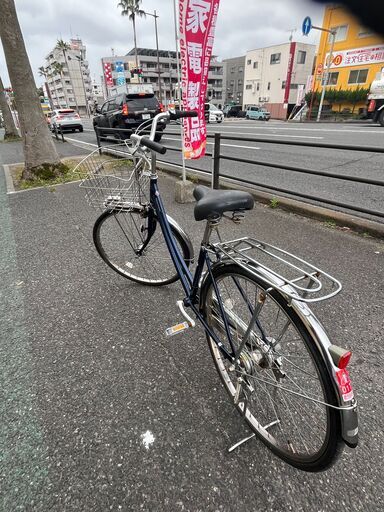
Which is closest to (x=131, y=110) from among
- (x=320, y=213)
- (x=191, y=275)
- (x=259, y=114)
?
(x=320, y=213)

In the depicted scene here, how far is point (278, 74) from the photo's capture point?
135 ft

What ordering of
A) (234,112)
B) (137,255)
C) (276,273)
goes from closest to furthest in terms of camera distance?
(276,273), (137,255), (234,112)

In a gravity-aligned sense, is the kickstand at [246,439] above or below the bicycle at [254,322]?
below

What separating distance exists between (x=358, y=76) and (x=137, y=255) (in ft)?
110

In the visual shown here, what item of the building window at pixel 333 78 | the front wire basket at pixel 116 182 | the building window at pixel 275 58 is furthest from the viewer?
the building window at pixel 275 58

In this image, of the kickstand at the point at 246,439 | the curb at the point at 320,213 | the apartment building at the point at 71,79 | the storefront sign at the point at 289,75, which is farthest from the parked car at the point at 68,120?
the apartment building at the point at 71,79

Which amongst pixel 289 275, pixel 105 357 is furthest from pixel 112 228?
pixel 289 275

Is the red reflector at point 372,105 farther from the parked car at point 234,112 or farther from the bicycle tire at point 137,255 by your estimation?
the parked car at point 234,112

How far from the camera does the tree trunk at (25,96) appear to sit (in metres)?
5.50

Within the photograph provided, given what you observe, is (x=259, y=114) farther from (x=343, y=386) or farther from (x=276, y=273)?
(x=343, y=386)

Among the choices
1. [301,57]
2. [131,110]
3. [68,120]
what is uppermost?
[301,57]

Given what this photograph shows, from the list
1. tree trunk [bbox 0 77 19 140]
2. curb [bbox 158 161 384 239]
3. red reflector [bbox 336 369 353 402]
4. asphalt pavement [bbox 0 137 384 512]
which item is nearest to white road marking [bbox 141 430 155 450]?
asphalt pavement [bbox 0 137 384 512]

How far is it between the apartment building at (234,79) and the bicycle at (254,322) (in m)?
64.1

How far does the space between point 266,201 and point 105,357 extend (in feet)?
11.3
